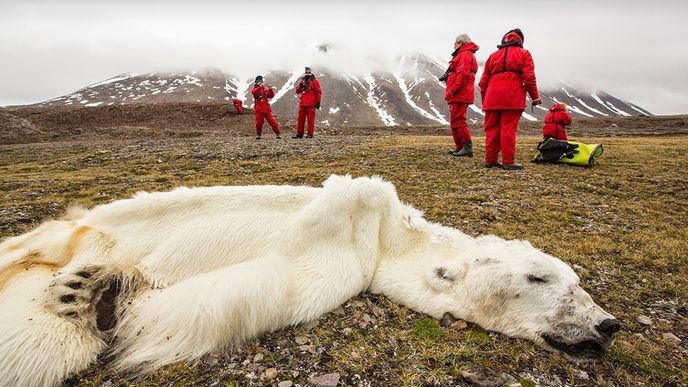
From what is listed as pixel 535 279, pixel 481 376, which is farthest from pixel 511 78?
pixel 481 376

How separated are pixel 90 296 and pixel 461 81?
10946mm

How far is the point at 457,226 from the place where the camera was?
Result: 19.6 ft

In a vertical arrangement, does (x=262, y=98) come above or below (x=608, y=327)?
above

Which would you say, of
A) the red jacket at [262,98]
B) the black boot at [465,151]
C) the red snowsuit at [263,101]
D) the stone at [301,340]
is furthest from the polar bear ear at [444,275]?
the red jacket at [262,98]

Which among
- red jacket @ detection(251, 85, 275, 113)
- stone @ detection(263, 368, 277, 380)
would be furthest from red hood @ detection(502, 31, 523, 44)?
red jacket @ detection(251, 85, 275, 113)

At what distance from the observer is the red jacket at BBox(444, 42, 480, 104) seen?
37.4 ft

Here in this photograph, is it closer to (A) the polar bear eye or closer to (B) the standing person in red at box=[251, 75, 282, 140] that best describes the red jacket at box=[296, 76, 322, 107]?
(B) the standing person in red at box=[251, 75, 282, 140]

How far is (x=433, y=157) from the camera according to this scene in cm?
1280

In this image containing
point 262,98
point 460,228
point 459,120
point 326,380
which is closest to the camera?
point 326,380

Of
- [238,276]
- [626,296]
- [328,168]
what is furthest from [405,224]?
[328,168]

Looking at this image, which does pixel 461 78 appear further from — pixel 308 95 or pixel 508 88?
pixel 308 95

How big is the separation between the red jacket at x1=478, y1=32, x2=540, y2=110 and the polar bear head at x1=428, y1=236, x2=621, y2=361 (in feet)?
23.4

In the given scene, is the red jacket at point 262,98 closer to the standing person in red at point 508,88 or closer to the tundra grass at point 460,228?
the tundra grass at point 460,228

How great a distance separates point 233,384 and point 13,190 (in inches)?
370
